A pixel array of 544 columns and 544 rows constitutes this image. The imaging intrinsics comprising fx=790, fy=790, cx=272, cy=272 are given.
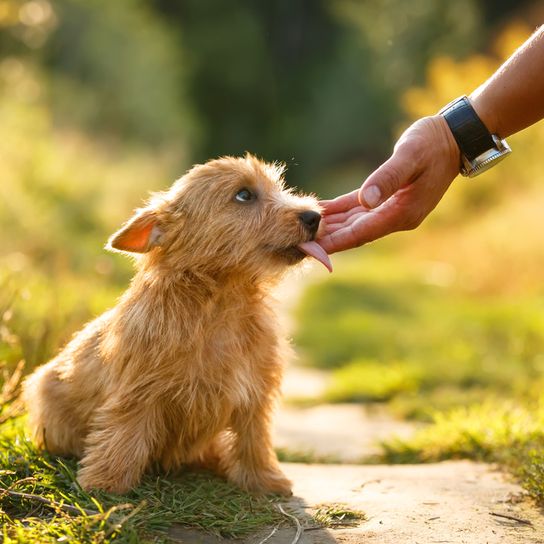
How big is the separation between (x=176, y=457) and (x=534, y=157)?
43.9ft

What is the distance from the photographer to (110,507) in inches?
123

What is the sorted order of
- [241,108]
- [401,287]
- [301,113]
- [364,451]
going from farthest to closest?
[301,113]
[241,108]
[401,287]
[364,451]

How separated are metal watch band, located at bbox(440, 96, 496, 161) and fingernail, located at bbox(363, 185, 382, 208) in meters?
0.51

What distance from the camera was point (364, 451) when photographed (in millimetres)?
4969

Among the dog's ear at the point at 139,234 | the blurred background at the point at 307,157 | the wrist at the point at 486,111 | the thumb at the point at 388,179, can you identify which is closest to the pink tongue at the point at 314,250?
the thumb at the point at 388,179

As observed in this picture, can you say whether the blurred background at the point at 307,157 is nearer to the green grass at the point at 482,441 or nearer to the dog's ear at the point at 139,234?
the green grass at the point at 482,441

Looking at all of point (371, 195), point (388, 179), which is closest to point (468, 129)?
point (388, 179)

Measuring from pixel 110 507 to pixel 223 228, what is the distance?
1.30 metres

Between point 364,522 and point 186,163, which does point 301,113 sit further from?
point 364,522

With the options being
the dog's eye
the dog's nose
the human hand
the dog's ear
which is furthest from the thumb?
the dog's ear

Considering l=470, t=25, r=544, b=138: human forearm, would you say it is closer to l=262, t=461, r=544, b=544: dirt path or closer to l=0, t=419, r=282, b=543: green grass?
l=262, t=461, r=544, b=544: dirt path

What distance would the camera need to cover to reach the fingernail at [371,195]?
11.1ft

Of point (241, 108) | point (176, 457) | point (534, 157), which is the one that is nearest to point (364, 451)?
point (176, 457)

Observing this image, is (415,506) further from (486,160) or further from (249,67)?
(249,67)
